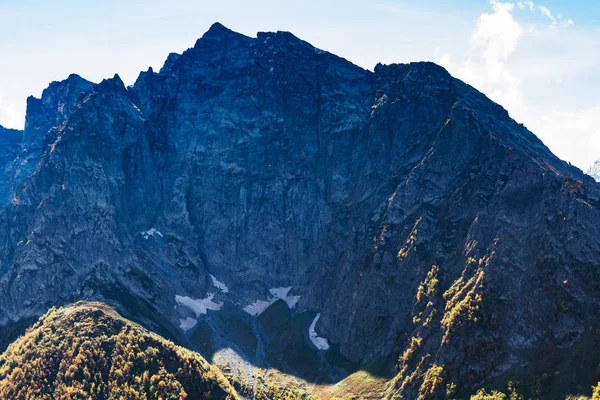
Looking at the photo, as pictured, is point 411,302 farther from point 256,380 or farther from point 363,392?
point 256,380

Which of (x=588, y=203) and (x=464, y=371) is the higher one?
(x=588, y=203)

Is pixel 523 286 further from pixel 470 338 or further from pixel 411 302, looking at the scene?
pixel 411 302

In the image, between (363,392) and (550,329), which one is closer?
(550,329)

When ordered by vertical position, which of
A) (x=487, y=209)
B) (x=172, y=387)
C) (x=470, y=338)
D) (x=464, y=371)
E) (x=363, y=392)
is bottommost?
(x=172, y=387)

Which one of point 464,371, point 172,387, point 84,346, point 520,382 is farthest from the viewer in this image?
point 84,346

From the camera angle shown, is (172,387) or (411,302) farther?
(411,302)

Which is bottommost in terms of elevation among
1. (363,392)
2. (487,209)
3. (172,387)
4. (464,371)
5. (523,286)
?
(172,387)

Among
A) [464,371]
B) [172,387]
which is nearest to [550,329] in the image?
[464,371]

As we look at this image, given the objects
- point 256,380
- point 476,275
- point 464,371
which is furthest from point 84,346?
point 476,275

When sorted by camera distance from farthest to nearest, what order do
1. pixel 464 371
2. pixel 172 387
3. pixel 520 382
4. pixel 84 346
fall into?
pixel 84 346 → pixel 172 387 → pixel 464 371 → pixel 520 382
